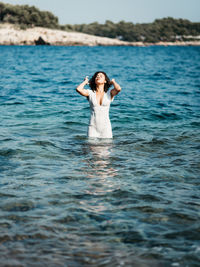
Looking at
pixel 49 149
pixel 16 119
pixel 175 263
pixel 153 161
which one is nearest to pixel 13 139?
pixel 49 149

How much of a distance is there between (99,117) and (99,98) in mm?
481

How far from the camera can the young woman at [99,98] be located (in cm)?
831

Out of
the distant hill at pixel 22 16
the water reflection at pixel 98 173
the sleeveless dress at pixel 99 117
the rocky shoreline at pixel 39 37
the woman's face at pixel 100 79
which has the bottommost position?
the water reflection at pixel 98 173

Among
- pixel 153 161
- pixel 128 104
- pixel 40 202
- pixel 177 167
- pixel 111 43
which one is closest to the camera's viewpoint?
pixel 40 202

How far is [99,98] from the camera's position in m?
8.47

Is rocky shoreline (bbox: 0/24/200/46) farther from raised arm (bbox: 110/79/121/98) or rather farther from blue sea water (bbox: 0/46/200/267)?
raised arm (bbox: 110/79/121/98)

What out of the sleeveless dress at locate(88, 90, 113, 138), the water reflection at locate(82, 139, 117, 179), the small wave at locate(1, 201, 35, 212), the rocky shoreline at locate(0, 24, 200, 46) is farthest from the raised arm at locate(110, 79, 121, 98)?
the rocky shoreline at locate(0, 24, 200, 46)

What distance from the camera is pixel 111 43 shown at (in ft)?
500

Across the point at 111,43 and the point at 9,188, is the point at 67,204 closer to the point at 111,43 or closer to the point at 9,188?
the point at 9,188

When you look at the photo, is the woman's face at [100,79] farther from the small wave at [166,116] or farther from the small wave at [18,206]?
the small wave at [166,116]

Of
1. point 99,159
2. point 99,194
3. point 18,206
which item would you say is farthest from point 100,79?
point 18,206

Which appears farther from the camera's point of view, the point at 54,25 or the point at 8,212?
the point at 54,25

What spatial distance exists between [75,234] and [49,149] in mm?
4419

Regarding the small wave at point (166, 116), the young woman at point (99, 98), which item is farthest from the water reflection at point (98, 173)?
the small wave at point (166, 116)
